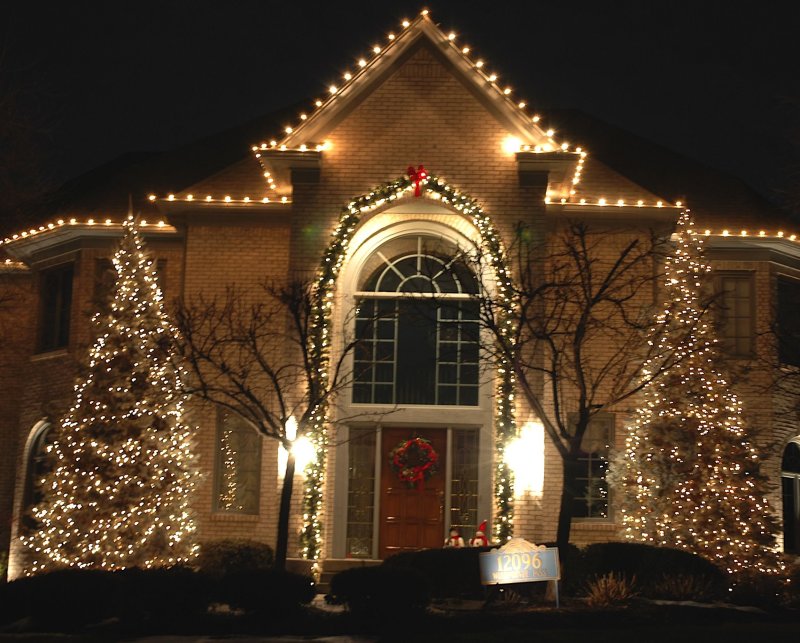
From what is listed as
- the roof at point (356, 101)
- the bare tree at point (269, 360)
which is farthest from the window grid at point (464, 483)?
the roof at point (356, 101)

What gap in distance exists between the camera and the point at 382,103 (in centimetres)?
2158

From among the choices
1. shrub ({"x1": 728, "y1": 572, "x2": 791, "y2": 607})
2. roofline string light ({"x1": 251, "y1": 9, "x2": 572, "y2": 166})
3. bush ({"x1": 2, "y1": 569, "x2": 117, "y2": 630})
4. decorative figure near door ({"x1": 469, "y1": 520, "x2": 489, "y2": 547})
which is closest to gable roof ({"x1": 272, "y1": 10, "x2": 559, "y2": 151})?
roofline string light ({"x1": 251, "y1": 9, "x2": 572, "y2": 166})

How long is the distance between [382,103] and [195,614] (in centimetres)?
1033

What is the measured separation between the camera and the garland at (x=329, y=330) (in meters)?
19.8

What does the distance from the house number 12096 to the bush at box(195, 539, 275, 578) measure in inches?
224

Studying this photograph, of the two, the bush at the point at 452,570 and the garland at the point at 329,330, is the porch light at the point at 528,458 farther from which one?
the bush at the point at 452,570

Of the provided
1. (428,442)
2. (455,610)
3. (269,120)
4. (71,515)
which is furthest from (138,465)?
(269,120)

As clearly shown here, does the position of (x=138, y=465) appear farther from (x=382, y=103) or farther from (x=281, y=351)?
(x=382, y=103)

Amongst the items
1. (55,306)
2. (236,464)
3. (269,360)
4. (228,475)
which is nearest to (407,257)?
(269,360)

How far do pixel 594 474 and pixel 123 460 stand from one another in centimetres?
865

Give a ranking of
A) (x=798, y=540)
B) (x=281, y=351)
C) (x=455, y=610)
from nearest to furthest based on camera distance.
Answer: (x=455, y=610), (x=281, y=351), (x=798, y=540)

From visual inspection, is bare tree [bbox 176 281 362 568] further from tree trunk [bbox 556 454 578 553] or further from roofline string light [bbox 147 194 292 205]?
tree trunk [bbox 556 454 578 553]

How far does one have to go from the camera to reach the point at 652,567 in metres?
17.2

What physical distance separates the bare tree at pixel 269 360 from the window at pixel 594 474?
4851 mm
